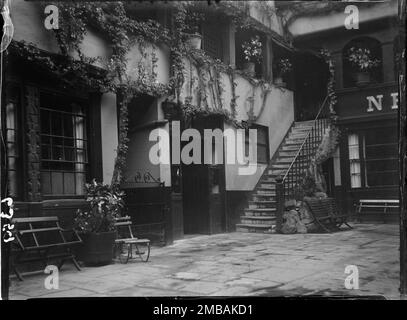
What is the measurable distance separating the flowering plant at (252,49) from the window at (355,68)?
1822mm

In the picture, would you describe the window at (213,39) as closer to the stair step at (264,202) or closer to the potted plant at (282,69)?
the potted plant at (282,69)

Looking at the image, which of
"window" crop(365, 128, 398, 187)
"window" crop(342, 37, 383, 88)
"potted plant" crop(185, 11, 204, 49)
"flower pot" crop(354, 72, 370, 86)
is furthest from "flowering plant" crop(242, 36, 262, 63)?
"window" crop(365, 128, 398, 187)

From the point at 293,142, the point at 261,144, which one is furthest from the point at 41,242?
the point at 293,142

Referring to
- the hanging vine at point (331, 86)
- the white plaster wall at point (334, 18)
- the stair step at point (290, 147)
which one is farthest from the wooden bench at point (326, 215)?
the white plaster wall at point (334, 18)

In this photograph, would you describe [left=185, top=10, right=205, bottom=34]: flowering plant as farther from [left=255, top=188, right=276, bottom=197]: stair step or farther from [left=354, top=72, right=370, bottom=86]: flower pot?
[left=255, top=188, right=276, bottom=197]: stair step

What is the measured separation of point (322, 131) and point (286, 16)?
2.77m

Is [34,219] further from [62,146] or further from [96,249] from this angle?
[62,146]

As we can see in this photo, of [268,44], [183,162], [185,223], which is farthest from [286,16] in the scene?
[185,223]

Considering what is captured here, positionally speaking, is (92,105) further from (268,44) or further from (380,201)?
(380,201)

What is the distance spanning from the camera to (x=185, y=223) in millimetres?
10273

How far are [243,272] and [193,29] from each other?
475 cm

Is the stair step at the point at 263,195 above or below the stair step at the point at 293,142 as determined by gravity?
below

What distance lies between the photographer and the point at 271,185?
10.1m

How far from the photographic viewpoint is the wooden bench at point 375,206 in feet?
29.1
